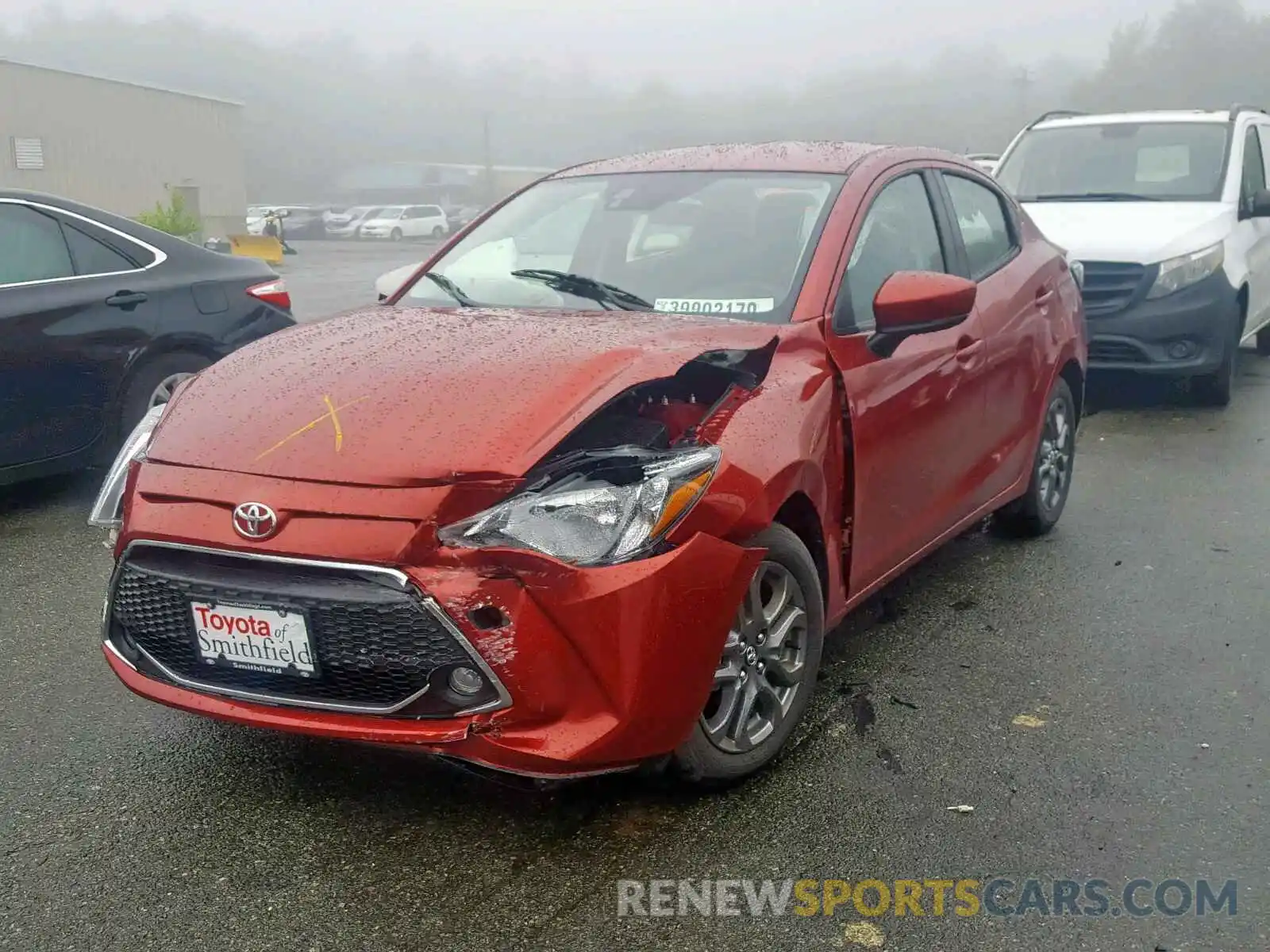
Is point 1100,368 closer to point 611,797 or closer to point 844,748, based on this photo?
point 844,748

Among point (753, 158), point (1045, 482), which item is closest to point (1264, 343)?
point (1045, 482)

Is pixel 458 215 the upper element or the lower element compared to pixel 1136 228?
lower

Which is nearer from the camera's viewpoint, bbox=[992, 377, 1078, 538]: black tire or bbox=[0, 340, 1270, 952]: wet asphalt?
bbox=[0, 340, 1270, 952]: wet asphalt

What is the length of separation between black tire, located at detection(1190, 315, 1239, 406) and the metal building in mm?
32515

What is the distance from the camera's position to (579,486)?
276 centimetres

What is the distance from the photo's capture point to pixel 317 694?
2.73m

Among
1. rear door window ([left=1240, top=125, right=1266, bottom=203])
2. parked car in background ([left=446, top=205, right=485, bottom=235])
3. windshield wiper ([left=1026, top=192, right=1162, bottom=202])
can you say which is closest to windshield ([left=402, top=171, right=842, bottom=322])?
windshield wiper ([left=1026, top=192, right=1162, bottom=202])

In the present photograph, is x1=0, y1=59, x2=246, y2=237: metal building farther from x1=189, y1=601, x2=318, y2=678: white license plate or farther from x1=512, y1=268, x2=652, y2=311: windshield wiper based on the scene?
x1=189, y1=601, x2=318, y2=678: white license plate

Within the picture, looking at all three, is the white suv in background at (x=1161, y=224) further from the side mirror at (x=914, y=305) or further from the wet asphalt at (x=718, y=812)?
the side mirror at (x=914, y=305)

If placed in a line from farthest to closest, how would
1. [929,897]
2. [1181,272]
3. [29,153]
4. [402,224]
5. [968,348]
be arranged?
[402,224] → [29,153] → [1181,272] → [968,348] → [929,897]

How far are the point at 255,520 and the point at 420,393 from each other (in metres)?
0.52

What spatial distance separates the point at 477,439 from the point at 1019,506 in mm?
3128

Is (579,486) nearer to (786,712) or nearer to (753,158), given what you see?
(786,712)

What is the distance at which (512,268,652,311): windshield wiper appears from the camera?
3.73 m
